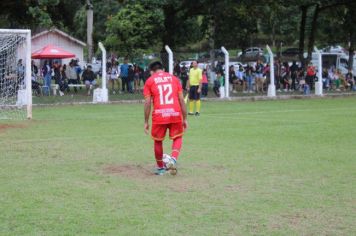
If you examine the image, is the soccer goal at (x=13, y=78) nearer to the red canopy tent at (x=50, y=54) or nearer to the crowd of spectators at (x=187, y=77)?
the crowd of spectators at (x=187, y=77)

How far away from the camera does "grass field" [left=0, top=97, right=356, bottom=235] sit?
24.1 feet

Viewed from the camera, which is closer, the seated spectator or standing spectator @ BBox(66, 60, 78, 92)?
the seated spectator

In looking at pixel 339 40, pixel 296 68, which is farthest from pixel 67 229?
pixel 339 40

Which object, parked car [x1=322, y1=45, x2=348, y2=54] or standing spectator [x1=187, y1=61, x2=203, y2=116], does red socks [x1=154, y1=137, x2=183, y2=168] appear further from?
parked car [x1=322, y1=45, x2=348, y2=54]

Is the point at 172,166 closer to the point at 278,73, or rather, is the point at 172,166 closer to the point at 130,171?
the point at 130,171

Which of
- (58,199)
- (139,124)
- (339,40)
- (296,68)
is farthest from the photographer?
(339,40)

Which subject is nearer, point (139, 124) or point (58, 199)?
point (58, 199)

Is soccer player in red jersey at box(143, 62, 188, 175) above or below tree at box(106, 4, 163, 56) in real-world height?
below

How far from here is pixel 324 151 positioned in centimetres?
1313

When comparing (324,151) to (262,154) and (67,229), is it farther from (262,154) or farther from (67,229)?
(67,229)

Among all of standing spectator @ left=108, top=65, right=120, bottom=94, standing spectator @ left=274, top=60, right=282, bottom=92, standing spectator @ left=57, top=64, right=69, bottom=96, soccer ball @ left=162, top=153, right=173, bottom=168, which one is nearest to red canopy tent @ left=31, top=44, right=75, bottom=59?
standing spectator @ left=57, top=64, right=69, bottom=96

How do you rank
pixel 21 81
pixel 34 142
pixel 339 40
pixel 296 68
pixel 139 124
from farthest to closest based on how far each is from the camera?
pixel 339 40 → pixel 296 68 → pixel 21 81 → pixel 139 124 → pixel 34 142

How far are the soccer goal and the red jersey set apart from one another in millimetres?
11665

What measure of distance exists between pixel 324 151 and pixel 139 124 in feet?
24.1
